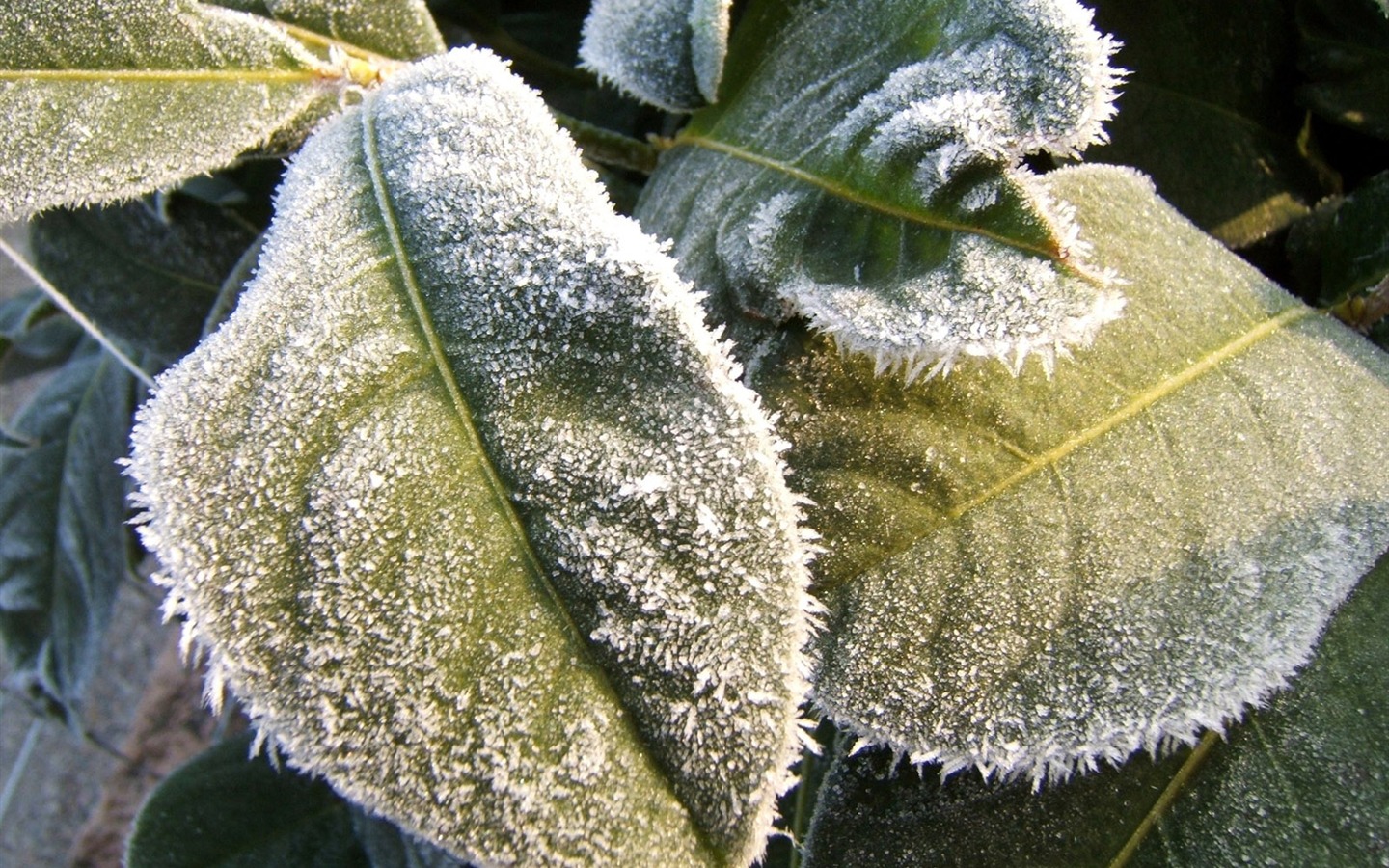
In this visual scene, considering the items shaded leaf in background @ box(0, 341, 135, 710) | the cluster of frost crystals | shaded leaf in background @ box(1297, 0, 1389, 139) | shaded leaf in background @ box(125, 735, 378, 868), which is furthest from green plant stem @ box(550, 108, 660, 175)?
shaded leaf in background @ box(0, 341, 135, 710)

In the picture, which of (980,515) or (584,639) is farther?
(980,515)

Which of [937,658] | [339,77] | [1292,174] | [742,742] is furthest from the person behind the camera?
[1292,174]

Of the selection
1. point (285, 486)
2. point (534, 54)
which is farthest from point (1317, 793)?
point (534, 54)

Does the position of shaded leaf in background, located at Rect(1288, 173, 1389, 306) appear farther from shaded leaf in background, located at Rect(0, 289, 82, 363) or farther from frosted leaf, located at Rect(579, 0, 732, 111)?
shaded leaf in background, located at Rect(0, 289, 82, 363)

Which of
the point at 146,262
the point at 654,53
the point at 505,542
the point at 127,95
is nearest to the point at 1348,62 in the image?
the point at 654,53

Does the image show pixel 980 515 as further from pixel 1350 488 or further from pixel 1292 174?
pixel 1292 174

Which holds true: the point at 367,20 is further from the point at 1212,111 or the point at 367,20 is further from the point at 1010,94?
the point at 1212,111
